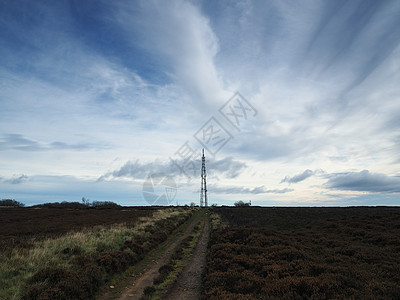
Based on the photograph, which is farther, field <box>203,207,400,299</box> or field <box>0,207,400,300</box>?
field <box>0,207,400,300</box>

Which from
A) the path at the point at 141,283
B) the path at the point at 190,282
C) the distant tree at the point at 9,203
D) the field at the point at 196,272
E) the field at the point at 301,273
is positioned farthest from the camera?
the distant tree at the point at 9,203

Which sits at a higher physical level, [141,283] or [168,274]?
[168,274]

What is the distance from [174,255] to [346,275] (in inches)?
402

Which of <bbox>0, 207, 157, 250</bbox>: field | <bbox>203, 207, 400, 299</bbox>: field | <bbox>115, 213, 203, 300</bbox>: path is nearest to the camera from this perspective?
<bbox>203, 207, 400, 299</bbox>: field

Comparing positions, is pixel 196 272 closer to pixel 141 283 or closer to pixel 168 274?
pixel 168 274

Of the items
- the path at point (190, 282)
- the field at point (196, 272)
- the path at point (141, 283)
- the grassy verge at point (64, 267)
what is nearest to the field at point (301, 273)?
the field at point (196, 272)

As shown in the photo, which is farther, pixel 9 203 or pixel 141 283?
pixel 9 203

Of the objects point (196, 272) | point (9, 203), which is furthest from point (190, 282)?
point (9, 203)

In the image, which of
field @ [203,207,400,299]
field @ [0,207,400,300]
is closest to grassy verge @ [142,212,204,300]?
field @ [0,207,400,300]

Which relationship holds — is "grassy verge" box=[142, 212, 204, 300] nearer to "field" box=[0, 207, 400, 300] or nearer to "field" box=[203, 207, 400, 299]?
"field" box=[0, 207, 400, 300]

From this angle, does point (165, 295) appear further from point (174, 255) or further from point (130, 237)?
point (130, 237)

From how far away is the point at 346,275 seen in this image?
9.88 m

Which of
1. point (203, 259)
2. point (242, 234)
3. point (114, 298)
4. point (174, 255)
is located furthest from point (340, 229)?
point (114, 298)

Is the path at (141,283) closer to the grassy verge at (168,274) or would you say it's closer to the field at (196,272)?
the field at (196,272)
